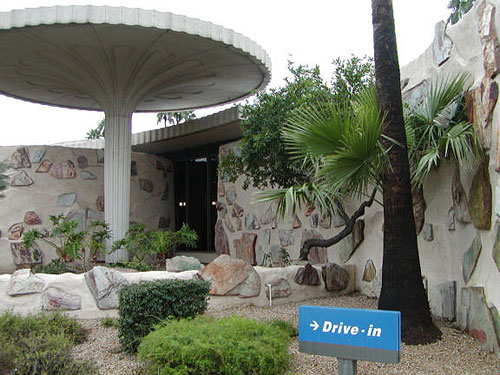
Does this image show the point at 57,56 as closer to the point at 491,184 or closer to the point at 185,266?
the point at 185,266

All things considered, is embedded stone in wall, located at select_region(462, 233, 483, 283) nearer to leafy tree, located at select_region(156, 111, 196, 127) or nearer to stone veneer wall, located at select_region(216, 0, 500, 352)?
stone veneer wall, located at select_region(216, 0, 500, 352)

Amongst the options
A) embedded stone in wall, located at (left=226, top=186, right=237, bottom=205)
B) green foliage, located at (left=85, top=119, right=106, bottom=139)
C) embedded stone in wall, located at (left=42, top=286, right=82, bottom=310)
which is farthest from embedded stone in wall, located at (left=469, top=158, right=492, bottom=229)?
green foliage, located at (left=85, top=119, right=106, bottom=139)

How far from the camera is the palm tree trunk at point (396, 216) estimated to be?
5.26m

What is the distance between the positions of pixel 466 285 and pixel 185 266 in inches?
166

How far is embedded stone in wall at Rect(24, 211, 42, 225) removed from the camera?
12.9 m

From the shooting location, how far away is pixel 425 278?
659 centimetres

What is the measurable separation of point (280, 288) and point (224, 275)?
36.9 inches

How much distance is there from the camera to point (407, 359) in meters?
4.71

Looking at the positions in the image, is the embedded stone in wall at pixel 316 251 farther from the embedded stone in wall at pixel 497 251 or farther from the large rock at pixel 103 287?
the embedded stone in wall at pixel 497 251

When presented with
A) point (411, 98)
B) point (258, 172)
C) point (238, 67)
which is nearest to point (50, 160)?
point (238, 67)

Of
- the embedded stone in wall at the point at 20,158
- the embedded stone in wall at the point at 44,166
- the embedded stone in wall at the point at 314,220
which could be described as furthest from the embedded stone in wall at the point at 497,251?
the embedded stone in wall at the point at 20,158

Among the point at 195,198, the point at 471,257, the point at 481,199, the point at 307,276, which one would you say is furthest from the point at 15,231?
the point at 481,199

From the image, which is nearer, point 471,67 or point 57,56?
point 471,67

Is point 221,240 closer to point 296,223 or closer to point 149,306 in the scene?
point 296,223
